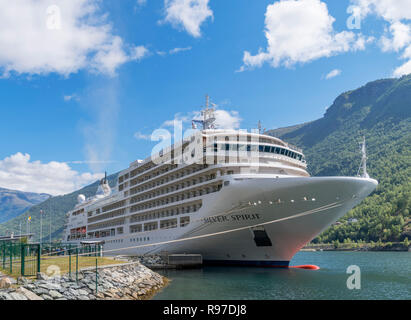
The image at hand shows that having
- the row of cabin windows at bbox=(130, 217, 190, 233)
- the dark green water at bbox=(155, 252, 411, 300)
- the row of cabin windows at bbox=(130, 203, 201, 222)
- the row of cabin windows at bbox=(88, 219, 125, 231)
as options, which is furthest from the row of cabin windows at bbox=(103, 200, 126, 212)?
the dark green water at bbox=(155, 252, 411, 300)

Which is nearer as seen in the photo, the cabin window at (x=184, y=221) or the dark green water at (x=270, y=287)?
the dark green water at (x=270, y=287)

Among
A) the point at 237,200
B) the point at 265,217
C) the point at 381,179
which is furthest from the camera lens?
the point at 381,179

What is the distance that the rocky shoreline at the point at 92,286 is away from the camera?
12.7m

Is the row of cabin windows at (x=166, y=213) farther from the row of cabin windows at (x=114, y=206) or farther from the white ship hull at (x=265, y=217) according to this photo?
the row of cabin windows at (x=114, y=206)

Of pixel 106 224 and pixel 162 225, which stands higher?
pixel 162 225

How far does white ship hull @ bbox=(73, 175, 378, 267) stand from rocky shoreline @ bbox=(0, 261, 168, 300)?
6.45m

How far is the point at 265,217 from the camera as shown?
26484 mm

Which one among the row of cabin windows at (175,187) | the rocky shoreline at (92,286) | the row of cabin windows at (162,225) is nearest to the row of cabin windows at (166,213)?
the row of cabin windows at (162,225)

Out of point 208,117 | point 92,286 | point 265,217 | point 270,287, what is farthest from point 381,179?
point 92,286

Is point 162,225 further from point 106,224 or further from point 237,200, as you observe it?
point 106,224

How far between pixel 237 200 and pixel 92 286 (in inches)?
514

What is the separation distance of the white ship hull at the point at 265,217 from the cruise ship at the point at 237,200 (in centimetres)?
6

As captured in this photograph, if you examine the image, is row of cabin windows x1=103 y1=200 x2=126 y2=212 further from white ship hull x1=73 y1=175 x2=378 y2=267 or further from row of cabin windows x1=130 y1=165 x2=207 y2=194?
white ship hull x1=73 y1=175 x2=378 y2=267
